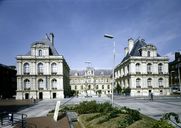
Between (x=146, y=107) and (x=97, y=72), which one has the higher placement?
(x=97, y=72)

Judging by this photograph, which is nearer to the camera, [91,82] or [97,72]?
[91,82]

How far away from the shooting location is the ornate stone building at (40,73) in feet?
220

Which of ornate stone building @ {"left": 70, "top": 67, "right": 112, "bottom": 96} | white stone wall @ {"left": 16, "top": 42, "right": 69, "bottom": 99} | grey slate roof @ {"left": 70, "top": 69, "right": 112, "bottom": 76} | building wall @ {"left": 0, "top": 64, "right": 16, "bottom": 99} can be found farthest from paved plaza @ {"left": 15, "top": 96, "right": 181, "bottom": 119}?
grey slate roof @ {"left": 70, "top": 69, "right": 112, "bottom": 76}

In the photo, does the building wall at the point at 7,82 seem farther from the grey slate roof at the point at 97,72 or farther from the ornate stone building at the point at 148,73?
the grey slate roof at the point at 97,72

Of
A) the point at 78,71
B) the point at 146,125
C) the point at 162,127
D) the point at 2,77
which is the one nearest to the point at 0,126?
the point at 146,125

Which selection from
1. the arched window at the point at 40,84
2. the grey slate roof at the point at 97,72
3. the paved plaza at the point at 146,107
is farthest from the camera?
the grey slate roof at the point at 97,72

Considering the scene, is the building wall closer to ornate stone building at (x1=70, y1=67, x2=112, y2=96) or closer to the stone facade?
ornate stone building at (x1=70, y1=67, x2=112, y2=96)

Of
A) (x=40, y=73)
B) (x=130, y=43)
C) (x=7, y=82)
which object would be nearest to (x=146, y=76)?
(x=130, y=43)

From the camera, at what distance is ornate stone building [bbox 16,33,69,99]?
A: 67188 mm

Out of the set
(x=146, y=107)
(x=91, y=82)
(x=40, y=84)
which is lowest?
(x=146, y=107)

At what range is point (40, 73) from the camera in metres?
68.4

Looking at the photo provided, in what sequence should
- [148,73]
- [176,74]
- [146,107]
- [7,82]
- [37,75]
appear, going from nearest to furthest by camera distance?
[146,107] → [37,75] → [148,73] → [7,82] → [176,74]

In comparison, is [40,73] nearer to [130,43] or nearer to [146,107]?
[130,43]

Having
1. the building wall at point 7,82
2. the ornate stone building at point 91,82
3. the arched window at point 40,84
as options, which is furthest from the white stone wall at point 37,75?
the ornate stone building at point 91,82
